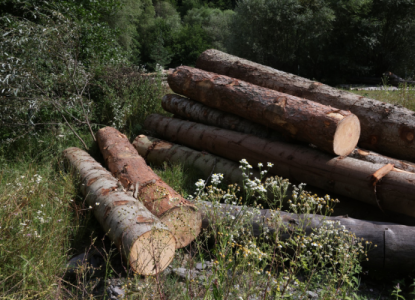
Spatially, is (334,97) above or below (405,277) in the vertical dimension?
above

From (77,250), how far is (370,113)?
4.47 meters

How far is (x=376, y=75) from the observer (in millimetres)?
18016

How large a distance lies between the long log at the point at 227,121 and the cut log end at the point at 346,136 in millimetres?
222

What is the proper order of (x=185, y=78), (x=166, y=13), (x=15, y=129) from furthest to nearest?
(x=166, y=13), (x=185, y=78), (x=15, y=129)

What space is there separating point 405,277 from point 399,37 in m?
17.7

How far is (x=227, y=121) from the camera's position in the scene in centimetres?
593

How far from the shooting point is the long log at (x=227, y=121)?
450 centimetres

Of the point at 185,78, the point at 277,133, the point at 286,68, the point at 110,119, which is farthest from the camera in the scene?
the point at 286,68

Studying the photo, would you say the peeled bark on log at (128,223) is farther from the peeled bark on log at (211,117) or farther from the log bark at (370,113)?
the log bark at (370,113)

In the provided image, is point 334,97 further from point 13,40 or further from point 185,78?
point 13,40

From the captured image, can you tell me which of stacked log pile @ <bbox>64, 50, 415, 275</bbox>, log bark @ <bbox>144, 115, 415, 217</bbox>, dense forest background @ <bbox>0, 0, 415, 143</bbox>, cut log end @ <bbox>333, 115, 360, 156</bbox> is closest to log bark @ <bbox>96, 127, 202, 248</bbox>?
stacked log pile @ <bbox>64, 50, 415, 275</bbox>

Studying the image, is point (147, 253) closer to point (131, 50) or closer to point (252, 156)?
point (252, 156)

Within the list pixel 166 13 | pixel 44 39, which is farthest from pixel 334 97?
pixel 166 13

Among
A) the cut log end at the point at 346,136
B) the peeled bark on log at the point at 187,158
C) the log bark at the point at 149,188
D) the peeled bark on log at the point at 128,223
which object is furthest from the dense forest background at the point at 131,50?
the cut log end at the point at 346,136
